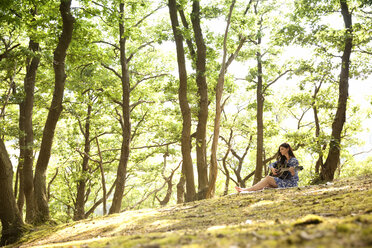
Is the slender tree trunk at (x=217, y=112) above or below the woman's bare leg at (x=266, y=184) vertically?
above

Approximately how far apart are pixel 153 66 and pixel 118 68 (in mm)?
1940

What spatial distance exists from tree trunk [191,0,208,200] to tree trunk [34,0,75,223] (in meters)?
4.63

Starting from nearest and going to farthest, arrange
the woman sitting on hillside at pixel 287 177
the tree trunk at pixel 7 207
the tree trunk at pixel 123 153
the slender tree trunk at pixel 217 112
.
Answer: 1. the tree trunk at pixel 7 207
2. the woman sitting on hillside at pixel 287 177
3. the slender tree trunk at pixel 217 112
4. the tree trunk at pixel 123 153

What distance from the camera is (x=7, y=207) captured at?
718 centimetres

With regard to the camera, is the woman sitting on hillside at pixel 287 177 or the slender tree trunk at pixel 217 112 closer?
the woman sitting on hillside at pixel 287 177

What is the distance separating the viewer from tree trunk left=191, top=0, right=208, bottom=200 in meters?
10.5

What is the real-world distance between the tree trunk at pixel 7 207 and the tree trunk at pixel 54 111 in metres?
1.35

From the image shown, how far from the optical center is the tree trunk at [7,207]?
6965 millimetres

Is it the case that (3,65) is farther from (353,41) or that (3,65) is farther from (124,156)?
(353,41)

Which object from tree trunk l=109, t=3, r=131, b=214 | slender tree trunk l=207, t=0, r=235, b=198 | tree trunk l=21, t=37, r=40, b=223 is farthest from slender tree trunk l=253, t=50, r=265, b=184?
tree trunk l=21, t=37, r=40, b=223

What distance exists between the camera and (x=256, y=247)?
6.35ft

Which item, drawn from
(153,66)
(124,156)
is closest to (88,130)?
(153,66)

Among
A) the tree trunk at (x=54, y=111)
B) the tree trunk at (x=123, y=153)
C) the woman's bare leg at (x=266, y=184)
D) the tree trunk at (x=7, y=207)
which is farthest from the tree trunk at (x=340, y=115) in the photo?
the tree trunk at (x=7, y=207)

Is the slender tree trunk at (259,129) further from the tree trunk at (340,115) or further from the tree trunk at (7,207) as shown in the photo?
the tree trunk at (7,207)
